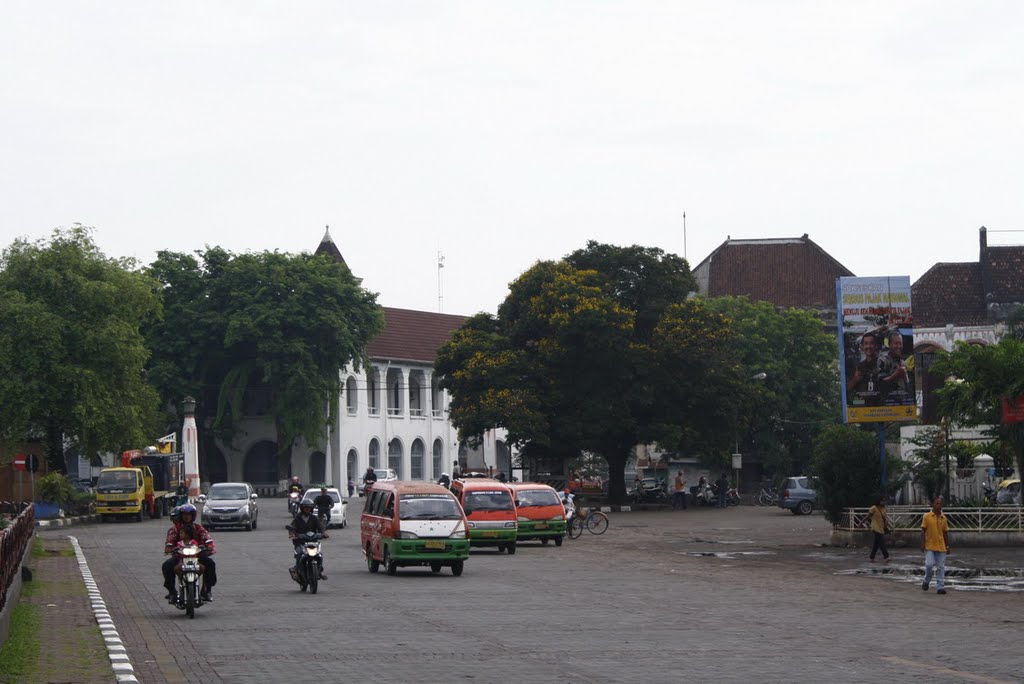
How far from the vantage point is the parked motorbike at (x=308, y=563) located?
23.8 m

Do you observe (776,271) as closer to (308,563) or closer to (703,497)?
(703,497)

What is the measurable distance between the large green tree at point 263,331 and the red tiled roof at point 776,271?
27.3 meters

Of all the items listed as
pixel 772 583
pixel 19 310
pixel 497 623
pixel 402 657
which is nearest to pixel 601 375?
pixel 19 310

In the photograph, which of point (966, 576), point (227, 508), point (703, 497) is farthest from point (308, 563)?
point (703, 497)

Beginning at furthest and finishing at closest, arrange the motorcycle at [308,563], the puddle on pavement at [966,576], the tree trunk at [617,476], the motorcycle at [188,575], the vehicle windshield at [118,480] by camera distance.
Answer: the tree trunk at [617,476] < the vehicle windshield at [118,480] < the puddle on pavement at [966,576] < the motorcycle at [308,563] < the motorcycle at [188,575]

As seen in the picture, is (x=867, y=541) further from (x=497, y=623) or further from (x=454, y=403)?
(x=454, y=403)

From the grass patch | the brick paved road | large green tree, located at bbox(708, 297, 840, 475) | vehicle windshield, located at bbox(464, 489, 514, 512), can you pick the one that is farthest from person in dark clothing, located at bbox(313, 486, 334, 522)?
large green tree, located at bbox(708, 297, 840, 475)

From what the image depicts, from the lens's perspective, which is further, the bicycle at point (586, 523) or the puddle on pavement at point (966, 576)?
the bicycle at point (586, 523)

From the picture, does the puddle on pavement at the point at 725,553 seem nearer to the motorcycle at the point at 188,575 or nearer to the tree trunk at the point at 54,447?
the motorcycle at the point at 188,575

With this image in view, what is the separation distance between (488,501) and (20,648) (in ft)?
66.9

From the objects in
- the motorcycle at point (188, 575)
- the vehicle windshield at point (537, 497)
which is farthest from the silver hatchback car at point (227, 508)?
the motorcycle at point (188, 575)

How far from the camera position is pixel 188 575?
65.4ft

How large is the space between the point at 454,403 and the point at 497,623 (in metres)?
47.3

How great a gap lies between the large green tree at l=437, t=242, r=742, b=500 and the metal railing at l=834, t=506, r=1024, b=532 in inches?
949
